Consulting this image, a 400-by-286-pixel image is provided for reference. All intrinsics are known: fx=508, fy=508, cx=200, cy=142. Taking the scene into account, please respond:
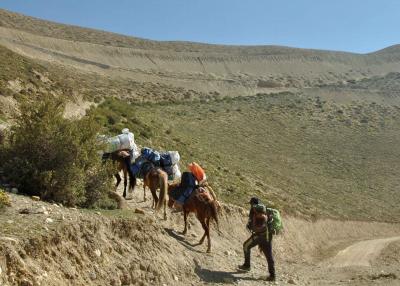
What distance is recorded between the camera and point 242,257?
1518 cm

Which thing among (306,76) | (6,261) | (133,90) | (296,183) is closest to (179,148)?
(296,183)

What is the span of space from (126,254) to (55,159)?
9.28ft

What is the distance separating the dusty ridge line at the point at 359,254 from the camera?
19.4m

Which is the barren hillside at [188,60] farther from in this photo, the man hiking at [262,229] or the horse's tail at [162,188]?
the man hiking at [262,229]

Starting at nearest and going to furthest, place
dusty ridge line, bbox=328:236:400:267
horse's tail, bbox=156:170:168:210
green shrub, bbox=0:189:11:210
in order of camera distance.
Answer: green shrub, bbox=0:189:11:210 → horse's tail, bbox=156:170:168:210 → dusty ridge line, bbox=328:236:400:267

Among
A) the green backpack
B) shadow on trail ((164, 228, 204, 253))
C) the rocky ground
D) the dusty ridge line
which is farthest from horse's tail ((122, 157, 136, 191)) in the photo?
the dusty ridge line

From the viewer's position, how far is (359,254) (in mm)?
20953

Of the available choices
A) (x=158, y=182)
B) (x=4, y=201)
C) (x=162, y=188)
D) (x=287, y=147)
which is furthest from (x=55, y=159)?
(x=287, y=147)

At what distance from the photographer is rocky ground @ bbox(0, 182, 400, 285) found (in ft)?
26.0

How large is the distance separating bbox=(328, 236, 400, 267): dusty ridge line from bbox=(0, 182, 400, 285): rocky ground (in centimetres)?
60

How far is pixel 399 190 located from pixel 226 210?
21.4 m

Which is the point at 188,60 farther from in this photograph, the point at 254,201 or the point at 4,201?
the point at 4,201

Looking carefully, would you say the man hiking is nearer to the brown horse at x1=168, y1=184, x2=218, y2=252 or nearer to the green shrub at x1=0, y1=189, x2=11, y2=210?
the brown horse at x1=168, y1=184, x2=218, y2=252

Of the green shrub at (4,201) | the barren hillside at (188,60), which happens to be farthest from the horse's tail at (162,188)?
the barren hillside at (188,60)
